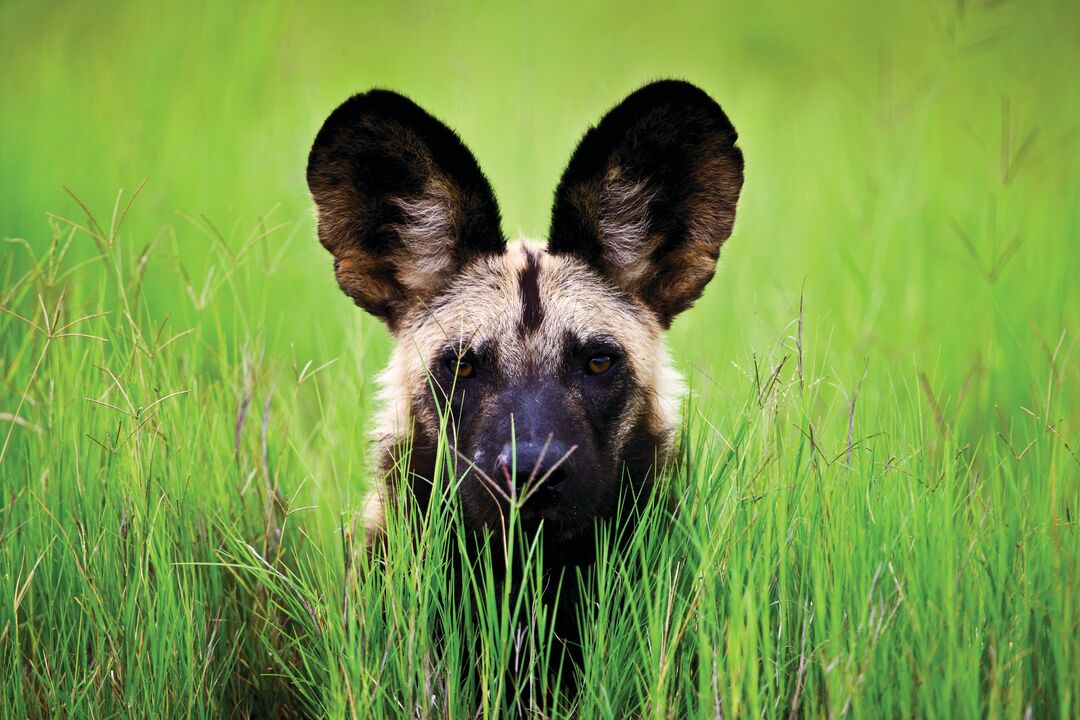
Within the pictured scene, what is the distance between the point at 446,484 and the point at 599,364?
0.62 m

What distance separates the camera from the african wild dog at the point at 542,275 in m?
2.89

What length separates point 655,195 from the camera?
10.5 ft

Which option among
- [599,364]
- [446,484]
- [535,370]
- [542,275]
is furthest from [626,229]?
[446,484]

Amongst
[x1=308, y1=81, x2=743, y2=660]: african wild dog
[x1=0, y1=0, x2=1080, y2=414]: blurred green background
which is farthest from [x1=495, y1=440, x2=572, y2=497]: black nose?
[x1=0, y1=0, x2=1080, y2=414]: blurred green background

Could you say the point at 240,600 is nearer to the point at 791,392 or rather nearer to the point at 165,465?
the point at 165,465

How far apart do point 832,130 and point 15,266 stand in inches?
213

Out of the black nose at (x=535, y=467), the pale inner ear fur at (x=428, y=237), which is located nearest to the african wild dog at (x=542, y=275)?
the pale inner ear fur at (x=428, y=237)

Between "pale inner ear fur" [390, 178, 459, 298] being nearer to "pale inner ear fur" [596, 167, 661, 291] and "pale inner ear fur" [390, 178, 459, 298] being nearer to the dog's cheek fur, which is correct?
the dog's cheek fur

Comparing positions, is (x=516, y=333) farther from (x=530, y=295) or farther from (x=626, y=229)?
(x=626, y=229)

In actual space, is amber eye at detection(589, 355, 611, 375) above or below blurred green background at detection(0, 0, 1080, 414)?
below

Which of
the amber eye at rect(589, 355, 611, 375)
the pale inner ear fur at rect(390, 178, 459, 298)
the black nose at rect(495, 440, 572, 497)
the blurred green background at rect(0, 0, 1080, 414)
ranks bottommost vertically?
the black nose at rect(495, 440, 572, 497)

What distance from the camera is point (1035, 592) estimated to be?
2.42m

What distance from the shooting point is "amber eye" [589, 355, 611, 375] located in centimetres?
302

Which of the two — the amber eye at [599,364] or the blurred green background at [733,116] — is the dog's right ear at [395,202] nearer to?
the amber eye at [599,364]
